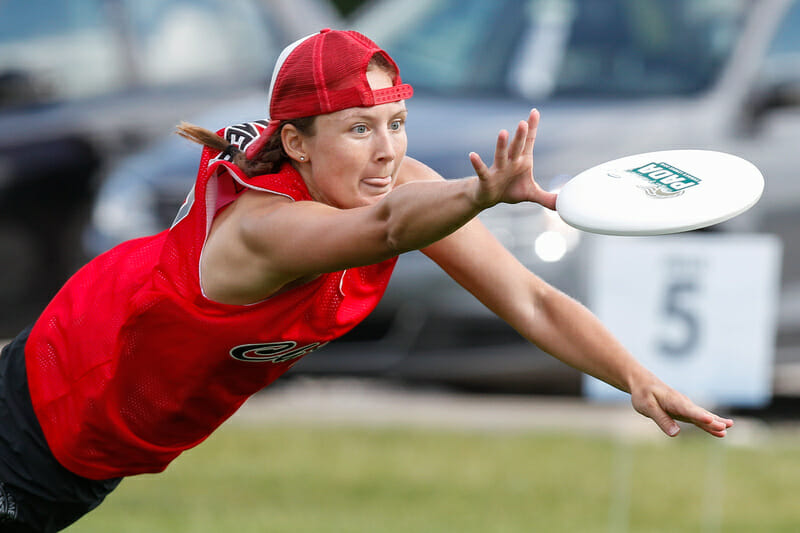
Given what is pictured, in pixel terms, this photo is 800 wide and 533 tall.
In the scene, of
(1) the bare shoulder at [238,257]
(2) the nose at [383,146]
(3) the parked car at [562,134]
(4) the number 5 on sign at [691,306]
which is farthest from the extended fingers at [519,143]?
(3) the parked car at [562,134]

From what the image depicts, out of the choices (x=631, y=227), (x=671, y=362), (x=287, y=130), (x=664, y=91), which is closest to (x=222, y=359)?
(x=287, y=130)

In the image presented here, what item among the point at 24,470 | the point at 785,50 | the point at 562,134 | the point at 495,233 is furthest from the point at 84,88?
the point at 24,470

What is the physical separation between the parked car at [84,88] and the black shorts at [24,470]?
13.3 feet

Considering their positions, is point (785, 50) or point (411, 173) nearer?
point (411, 173)

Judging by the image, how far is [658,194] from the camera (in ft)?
8.86

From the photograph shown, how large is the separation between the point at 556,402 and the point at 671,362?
86.4 inches

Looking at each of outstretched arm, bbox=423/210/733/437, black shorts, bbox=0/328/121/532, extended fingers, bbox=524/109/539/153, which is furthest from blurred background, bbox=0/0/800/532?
extended fingers, bbox=524/109/539/153

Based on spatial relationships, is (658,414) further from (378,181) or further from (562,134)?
(562,134)

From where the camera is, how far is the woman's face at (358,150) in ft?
9.70

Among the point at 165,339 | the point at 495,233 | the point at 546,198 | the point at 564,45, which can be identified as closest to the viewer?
the point at 546,198

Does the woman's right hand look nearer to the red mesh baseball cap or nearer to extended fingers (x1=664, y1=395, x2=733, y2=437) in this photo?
the red mesh baseball cap

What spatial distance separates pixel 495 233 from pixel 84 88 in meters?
2.61

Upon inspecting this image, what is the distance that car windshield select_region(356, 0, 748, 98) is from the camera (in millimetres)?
7285

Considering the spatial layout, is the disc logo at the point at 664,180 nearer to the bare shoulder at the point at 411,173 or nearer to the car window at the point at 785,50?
the bare shoulder at the point at 411,173
